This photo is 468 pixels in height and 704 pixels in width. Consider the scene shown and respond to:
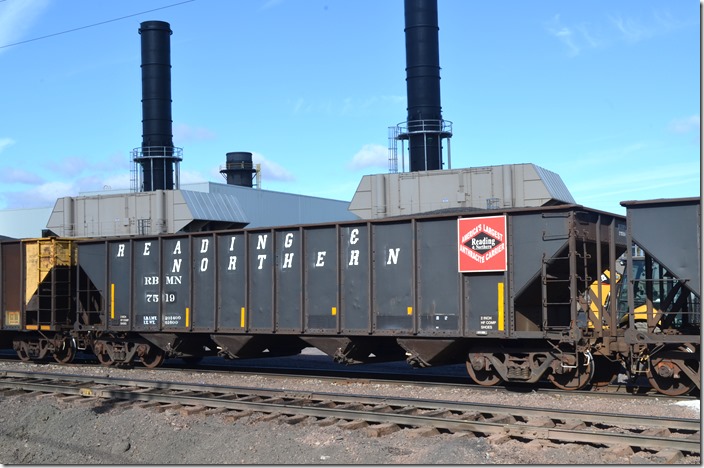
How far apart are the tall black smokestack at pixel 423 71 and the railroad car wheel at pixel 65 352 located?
71.2ft

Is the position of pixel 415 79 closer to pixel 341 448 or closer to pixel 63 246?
pixel 63 246

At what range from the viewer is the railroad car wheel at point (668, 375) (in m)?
12.8

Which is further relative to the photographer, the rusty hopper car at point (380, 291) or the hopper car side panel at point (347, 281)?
the hopper car side panel at point (347, 281)

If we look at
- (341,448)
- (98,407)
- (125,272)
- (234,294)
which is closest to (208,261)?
(234,294)

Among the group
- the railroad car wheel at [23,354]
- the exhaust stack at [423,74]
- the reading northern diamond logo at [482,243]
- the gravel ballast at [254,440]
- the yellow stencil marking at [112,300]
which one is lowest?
the railroad car wheel at [23,354]

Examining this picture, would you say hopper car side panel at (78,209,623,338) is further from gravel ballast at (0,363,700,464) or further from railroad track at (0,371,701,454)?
railroad track at (0,371,701,454)

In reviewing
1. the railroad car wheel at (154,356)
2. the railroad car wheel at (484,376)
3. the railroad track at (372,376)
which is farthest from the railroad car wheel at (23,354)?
the railroad car wheel at (484,376)

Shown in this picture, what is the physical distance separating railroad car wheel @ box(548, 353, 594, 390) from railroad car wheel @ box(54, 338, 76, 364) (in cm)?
1304

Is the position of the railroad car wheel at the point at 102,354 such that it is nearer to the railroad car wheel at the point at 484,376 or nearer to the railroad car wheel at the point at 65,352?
the railroad car wheel at the point at 65,352

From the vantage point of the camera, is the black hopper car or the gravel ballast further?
the black hopper car

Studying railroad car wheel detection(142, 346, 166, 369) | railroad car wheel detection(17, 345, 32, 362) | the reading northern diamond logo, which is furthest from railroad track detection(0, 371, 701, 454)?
railroad car wheel detection(17, 345, 32, 362)

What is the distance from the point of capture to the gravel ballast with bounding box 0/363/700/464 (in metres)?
9.08

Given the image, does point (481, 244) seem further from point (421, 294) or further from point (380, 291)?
point (380, 291)

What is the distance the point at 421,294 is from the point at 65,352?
1117 cm
